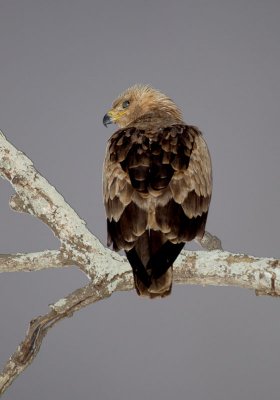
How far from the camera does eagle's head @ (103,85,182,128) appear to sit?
15.7 feet

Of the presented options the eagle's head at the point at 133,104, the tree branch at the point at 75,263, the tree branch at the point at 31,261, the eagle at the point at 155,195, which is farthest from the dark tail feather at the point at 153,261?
the eagle's head at the point at 133,104

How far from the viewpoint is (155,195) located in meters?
3.32

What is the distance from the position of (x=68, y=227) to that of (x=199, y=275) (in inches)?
41.9

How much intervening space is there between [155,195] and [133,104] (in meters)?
1.76

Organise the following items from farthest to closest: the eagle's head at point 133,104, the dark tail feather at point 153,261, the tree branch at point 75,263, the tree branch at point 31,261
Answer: the eagle's head at point 133,104 → the tree branch at point 31,261 → the tree branch at point 75,263 → the dark tail feather at point 153,261

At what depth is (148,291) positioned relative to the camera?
3271 millimetres

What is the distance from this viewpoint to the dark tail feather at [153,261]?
10.5 ft

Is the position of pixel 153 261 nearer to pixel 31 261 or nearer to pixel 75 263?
pixel 75 263

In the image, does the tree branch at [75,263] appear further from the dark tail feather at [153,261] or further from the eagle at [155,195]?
the dark tail feather at [153,261]

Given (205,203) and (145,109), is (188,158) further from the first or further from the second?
(145,109)

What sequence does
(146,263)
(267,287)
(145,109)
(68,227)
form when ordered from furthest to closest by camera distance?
(145,109), (68,227), (267,287), (146,263)

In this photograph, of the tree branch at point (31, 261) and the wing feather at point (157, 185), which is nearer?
the wing feather at point (157, 185)

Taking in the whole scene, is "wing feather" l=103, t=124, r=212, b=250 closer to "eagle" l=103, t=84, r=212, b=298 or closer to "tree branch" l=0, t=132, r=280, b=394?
"eagle" l=103, t=84, r=212, b=298

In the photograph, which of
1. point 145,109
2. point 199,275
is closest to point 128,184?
point 199,275
